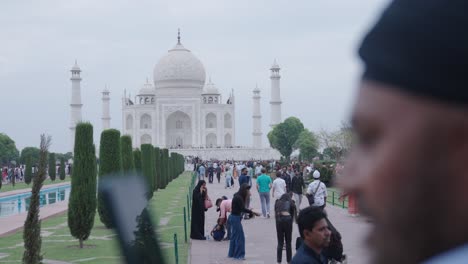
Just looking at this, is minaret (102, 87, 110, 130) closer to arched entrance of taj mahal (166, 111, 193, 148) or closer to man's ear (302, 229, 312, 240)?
arched entrance of taj mahal (166, 111, 193, 148)

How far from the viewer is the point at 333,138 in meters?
43.4

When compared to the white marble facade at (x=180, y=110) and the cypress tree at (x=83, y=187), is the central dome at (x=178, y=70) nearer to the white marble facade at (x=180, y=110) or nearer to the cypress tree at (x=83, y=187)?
the white marble facade at (x=180, y=110)

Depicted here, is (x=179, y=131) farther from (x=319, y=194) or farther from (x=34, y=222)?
(x=34, y=222)

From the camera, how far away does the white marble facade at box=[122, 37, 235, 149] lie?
59.5m

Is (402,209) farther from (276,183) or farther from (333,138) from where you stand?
(333,138)

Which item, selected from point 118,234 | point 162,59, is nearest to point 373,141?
point 118,234

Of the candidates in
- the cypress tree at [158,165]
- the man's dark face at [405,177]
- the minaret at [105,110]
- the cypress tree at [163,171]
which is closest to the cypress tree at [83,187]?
the man's dark face at [405,177]

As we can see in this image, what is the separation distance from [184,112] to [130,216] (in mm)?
59304

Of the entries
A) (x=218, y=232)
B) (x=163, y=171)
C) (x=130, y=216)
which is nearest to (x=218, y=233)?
(x=218, y=232)

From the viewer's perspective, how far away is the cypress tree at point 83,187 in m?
10.5

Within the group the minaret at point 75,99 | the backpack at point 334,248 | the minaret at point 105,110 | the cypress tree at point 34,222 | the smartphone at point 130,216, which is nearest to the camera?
the smartphone at point 130,216

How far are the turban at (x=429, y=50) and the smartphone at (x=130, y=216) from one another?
38 cm

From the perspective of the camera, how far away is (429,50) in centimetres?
49

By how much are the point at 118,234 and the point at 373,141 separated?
34 centimetres
